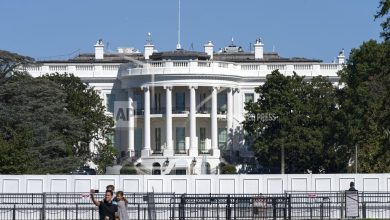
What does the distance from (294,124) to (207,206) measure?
171 feet

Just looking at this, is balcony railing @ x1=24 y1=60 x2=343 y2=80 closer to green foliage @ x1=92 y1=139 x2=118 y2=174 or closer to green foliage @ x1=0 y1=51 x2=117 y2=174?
green foliage @ x1=0 y1=51 x2=117 y2=174

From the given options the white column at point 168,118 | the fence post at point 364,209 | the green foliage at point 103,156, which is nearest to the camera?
the fence post at point 364,209

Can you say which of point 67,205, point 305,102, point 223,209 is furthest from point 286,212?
point 305,102

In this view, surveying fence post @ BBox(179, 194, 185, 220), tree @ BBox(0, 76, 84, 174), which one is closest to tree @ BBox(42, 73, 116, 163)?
tree @ BBox(0, 76, 84, 174)

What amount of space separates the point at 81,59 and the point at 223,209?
3486 inches

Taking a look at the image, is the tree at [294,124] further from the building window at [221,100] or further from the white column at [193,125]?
the building window at [221,100]

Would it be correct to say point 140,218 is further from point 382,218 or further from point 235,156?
point 235,156

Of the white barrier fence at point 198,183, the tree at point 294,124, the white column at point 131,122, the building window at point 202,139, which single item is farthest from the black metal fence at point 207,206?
the building window at point 202,139

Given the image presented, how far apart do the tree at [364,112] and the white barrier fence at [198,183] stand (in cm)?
1533

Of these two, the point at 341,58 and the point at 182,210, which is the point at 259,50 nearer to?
the point at 341,58

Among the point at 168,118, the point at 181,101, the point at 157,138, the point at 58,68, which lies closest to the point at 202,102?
the point at 181,101

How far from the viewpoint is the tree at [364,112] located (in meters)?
108

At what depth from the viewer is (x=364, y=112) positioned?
11406 centimetres

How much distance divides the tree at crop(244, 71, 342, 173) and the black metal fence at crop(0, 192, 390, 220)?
44042 mm
